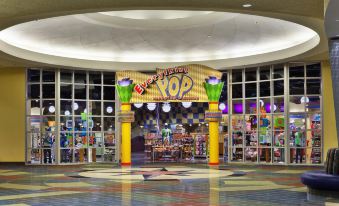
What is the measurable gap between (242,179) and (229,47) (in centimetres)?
802

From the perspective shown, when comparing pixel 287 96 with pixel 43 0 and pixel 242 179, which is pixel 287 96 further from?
pixel 43 0

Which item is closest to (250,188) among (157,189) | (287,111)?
(157,189)

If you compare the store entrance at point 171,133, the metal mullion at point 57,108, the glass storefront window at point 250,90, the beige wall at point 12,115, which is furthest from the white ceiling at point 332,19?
the beige wall at point 12,115

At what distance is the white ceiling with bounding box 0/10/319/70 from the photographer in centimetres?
1720

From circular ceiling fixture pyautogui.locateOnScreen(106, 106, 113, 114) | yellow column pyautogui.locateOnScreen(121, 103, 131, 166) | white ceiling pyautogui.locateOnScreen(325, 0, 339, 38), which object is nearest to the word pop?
yellow column pyautogui.locateOnScreen(121, 103, 131, 166)

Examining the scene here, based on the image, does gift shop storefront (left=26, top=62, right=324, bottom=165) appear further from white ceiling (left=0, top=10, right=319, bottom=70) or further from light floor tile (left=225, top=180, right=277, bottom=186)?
light floor tile (left=225, top=180, right=277, bottom=186)

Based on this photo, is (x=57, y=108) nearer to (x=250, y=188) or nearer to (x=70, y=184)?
(x=70, y=184)

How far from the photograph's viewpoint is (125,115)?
21453 mm

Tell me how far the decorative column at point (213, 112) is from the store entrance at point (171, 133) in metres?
2.48

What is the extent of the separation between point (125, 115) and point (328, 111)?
8167mm

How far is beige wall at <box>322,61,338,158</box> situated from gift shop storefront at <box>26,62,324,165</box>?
9.6 inches

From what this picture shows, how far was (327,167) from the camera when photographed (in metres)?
11.2

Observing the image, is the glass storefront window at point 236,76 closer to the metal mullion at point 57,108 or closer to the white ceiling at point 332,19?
the metal mullion at point 57,108

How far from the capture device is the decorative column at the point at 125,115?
21.5 meters
